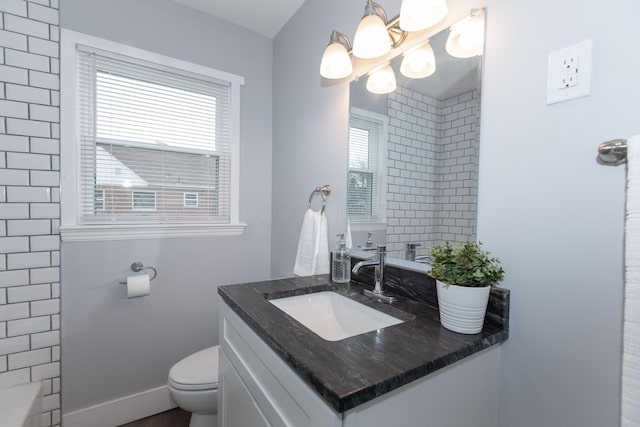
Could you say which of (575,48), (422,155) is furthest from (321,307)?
(575,48)

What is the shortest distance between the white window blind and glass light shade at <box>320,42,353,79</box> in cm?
101

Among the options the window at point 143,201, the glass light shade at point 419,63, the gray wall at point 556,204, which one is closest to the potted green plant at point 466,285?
the gray wall at point 556,204

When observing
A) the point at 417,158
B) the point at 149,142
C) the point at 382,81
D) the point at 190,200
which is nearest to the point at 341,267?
the point at 417,158

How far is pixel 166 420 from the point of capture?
180cm

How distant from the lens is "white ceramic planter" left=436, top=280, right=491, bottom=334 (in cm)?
78

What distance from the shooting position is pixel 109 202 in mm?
1721

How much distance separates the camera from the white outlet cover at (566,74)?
694 millimetres

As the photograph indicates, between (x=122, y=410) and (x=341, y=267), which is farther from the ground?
(x=341, y=267)

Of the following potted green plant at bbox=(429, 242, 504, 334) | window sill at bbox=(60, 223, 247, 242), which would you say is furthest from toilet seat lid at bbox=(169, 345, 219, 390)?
potted green plant at bbox=(429, 242, 504, 334)

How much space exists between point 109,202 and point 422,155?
1.76 m

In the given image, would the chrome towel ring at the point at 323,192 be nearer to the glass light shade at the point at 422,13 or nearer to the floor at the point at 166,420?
the glass light shade at the point at 422,13

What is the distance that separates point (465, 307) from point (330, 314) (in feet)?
1.95

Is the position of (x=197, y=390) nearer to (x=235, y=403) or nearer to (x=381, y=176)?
(x=235, y=403)

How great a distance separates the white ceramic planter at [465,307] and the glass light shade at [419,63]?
80cm
